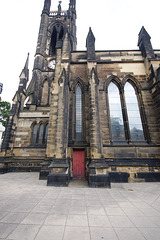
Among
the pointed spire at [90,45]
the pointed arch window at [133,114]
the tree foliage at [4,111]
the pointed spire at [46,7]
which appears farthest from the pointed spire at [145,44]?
the pointed spire at [46,7]

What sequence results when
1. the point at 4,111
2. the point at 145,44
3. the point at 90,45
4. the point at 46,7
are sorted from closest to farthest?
1. the point at 90,45
2. the point at 145,44
3. the point at 4,111
4. the point at 46,7

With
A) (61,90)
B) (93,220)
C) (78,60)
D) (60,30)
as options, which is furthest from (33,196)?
(60,30)

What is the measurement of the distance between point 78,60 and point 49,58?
11549mm

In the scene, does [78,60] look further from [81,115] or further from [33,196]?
[33,196]

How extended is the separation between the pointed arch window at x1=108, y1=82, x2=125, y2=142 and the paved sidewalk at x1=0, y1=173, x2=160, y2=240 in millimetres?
4258

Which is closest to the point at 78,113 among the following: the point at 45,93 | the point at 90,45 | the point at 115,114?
the point at 115,114

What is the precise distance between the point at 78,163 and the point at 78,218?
468cm

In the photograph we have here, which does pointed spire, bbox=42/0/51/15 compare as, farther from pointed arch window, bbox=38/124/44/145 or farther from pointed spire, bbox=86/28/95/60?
pointed arch window, bbox=38/124/44/145

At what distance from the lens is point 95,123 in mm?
6871

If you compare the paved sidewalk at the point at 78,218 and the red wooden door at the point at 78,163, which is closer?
the paved sidewalk at the point at 78,218

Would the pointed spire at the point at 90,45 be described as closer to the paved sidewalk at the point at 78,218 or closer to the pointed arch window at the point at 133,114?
the pointed arch window at the point at 133,114

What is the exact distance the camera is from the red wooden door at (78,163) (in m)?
7.32

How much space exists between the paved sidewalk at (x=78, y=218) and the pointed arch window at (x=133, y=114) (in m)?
4.45

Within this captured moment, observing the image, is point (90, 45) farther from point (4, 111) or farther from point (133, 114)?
point (4, 111)
